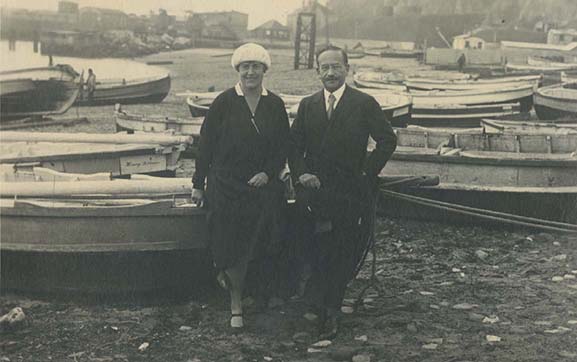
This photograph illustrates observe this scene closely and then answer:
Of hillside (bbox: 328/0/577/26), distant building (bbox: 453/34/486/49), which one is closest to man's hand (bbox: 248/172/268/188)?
distant building (bbox: 453/34/486/49)

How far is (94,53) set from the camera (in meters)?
59.2

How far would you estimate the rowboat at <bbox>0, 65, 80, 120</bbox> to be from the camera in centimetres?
1938

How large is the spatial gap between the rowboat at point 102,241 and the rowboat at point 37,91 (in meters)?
13.7

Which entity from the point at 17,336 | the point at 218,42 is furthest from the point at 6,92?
the point at 218,42

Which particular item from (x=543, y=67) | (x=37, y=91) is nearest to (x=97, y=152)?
(x=37, y=91)

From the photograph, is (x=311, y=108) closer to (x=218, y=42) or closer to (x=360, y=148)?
(x=360, y=148)

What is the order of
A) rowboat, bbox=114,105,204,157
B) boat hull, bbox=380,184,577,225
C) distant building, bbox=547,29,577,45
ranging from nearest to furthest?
boat hull, bbox=380,184,577,225
rowboat, bbox=114,105,204,157
distant building, bbox=547,29,577,45

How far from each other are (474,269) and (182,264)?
3.09m

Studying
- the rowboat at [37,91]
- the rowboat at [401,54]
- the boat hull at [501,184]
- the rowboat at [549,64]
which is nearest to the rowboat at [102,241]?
the boat hull at [501,184]

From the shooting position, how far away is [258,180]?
5.15 meters

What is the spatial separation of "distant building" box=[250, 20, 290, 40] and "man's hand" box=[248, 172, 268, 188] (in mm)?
71420

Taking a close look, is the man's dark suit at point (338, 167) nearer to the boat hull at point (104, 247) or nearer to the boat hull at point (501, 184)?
the boat hull at point (104, 247)

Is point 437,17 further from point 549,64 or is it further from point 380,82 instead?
point 380,82

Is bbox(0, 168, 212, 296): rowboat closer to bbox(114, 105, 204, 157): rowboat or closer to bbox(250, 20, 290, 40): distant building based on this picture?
bbox(114, 105, 204, 157): rowboat
